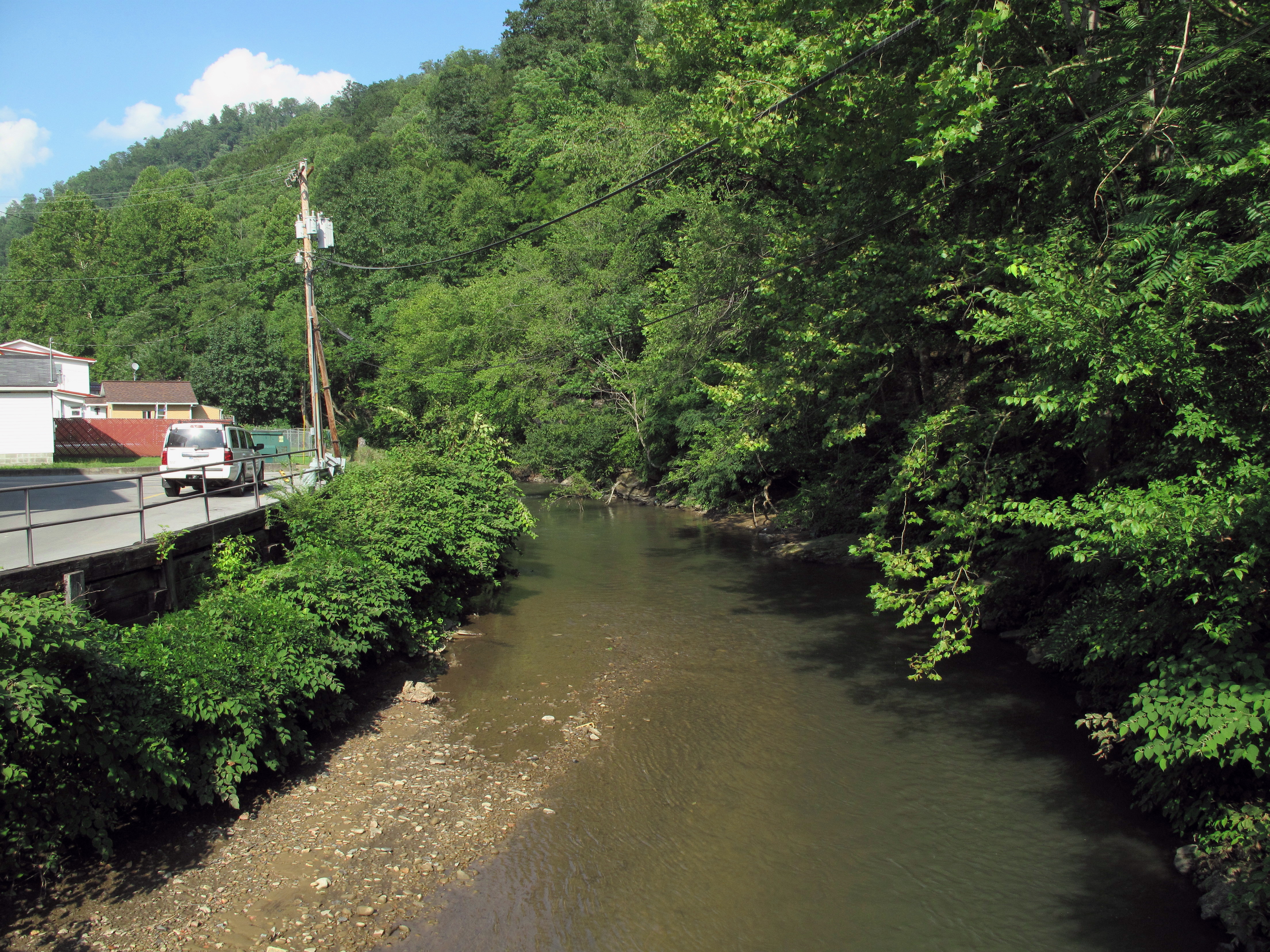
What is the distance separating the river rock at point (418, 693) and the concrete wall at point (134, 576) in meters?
3.26

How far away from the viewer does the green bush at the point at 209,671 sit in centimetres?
650

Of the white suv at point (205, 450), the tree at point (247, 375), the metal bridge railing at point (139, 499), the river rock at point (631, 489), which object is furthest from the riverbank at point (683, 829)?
the tree at point (247, 375)

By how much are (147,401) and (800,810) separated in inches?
2136

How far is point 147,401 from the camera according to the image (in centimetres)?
5100

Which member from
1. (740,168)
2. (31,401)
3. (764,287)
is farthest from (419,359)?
(764,287)

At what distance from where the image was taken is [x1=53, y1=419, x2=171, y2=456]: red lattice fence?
35.5 m

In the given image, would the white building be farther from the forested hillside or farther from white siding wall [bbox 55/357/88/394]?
the forested hillside

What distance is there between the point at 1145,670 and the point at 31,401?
1423 inches

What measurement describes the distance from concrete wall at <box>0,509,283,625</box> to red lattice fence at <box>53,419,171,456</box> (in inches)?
901

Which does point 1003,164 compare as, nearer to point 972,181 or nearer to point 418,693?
point 972,181

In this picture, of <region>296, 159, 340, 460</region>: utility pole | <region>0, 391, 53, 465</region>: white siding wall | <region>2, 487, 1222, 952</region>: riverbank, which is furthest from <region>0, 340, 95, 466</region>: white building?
<region>2, 487, 1222, 952</region>: riverbank

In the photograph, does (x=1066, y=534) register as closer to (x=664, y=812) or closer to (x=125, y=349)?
(x=664, y=812)

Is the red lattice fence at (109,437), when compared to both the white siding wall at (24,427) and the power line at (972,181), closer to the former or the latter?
the white siding wall at (24,427)

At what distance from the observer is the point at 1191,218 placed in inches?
297
